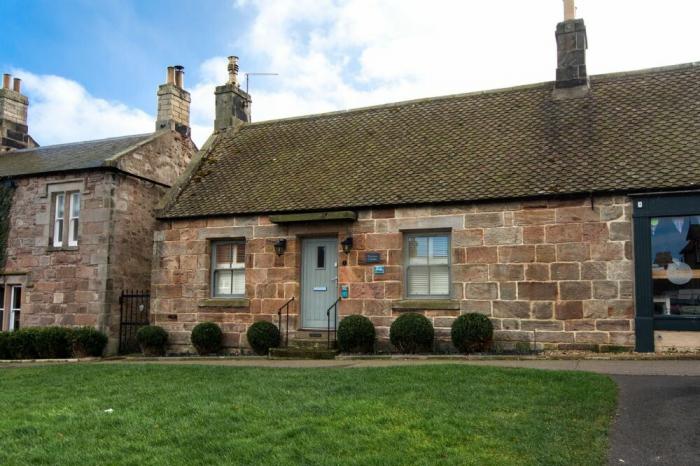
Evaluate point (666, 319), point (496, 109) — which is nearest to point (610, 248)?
point (666, 319)

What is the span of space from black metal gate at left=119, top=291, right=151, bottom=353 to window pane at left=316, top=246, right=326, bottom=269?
511 cm

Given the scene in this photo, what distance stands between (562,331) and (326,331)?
5164 mm

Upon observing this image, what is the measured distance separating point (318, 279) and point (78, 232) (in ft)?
22.7

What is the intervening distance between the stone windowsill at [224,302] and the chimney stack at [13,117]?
10963mm

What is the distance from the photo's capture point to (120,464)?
580cm

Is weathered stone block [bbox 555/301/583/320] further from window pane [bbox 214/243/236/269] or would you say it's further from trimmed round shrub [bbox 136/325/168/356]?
trimmed round shrub [bbox 136/325/168/356]

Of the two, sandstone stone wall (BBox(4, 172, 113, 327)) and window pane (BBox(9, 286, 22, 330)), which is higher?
sandstone stone wall (BBox(4, 172, 113, 327))

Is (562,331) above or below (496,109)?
below

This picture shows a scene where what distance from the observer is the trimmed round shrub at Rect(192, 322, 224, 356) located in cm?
1527

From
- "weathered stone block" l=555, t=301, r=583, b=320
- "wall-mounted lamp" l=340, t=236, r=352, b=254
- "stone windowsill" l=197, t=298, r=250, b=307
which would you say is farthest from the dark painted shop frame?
"stone windowsill" l=197, t=298, r=250, b=307

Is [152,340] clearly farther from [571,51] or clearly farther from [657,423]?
[571,51]

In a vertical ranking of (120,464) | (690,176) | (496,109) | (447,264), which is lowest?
(120,464)

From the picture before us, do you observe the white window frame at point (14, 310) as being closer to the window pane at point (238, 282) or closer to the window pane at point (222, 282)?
the window pane at point (222, 282)

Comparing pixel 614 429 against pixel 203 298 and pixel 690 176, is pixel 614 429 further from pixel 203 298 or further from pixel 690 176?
pixel 203 298
